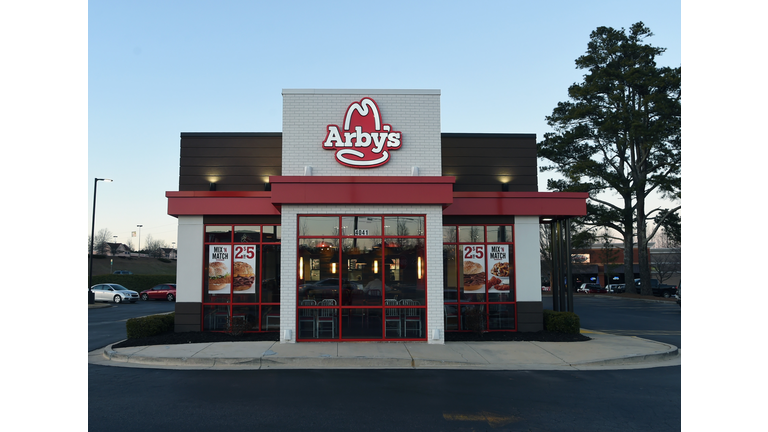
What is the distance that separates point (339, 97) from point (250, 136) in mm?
3346

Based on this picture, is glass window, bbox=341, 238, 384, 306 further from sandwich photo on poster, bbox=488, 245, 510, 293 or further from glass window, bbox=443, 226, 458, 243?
sandwich photo on poster, bbox=488, 245, 510, 293

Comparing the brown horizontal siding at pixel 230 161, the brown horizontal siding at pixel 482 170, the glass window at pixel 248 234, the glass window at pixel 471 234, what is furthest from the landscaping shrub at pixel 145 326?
the brown horizontal siding at pixel 482 170

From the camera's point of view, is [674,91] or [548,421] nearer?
[548,421]

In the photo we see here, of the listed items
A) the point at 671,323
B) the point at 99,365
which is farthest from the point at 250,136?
the point at 671,323

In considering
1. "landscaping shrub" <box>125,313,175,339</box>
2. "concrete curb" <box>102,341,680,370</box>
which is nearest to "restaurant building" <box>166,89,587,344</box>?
"landscaping shrub" <box>125,313,175,339</box>

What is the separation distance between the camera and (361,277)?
40.8 feet

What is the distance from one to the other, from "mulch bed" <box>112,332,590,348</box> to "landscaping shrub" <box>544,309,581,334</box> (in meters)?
0.25

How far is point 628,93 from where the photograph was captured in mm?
36781

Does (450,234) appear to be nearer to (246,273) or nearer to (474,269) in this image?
(474,269)

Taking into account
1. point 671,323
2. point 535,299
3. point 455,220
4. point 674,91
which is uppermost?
point 674,91

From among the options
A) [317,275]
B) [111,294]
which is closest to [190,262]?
[317,275]

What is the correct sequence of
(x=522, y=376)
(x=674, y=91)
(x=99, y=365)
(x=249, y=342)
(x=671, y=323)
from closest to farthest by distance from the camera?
(x=522, y=376)
(x=99, y=365)
(x=249, y=342)
(x=671, y=323)
(x=674, y=91)

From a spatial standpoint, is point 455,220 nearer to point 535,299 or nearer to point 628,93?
point 535,299

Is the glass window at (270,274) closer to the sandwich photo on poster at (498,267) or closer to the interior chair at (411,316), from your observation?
the interior chair at (411,316)
